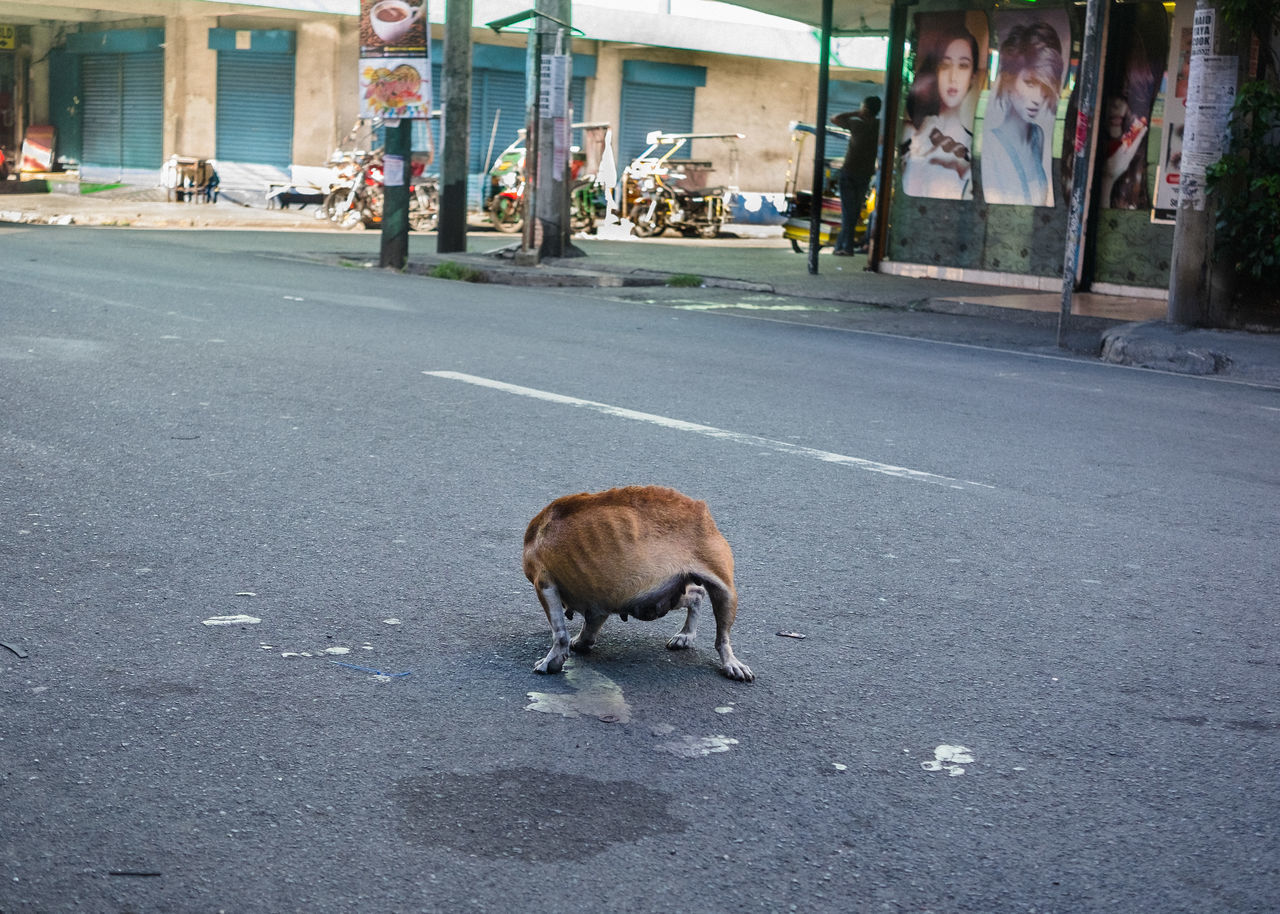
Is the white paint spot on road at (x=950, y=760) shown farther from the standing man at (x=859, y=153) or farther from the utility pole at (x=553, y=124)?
the standing man at (x=859, y=153)

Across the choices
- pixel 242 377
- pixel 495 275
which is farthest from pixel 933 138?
pixel 242 377

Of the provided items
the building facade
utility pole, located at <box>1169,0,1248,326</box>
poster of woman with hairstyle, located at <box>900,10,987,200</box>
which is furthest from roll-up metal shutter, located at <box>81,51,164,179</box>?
utility pole, located at <box>1169,0,1248,326</box>

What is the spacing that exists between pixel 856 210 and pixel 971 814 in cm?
1893

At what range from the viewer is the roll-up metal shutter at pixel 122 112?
32.0 metres

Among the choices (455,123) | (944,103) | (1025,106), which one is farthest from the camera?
(455,123)

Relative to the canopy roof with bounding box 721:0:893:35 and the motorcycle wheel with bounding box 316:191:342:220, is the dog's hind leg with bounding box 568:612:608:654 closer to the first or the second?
the canopy roof with bounding box 721:0:893:35

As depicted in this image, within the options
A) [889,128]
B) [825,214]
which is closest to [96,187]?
[825,214]

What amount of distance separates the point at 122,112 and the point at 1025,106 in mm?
23312

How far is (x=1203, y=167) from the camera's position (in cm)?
1178

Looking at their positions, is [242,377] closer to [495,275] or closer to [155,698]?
[155,698]

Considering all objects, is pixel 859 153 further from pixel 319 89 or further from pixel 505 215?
pixel 319 89

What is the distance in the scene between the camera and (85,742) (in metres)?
3.01

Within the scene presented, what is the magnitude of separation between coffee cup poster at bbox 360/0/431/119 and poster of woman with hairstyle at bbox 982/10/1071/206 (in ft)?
22.0

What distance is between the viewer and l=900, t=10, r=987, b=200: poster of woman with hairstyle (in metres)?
17.0
